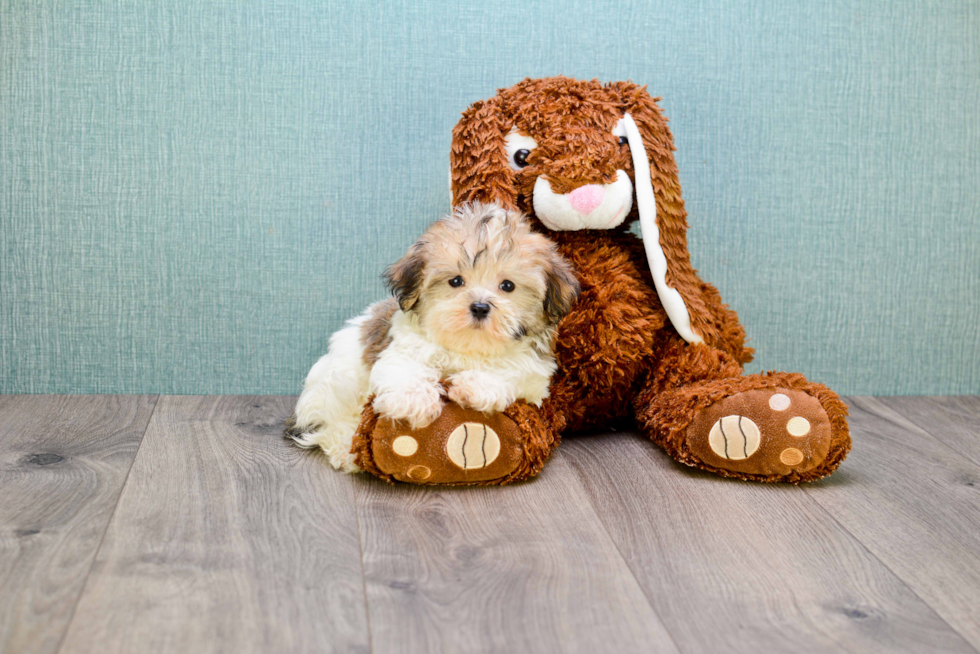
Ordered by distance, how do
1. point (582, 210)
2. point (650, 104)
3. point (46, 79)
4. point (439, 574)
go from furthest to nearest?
point (46, 79)
point (650, 104)
point (582, 210)
point (439, 574)

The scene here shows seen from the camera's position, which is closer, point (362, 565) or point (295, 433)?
point (362, 565)

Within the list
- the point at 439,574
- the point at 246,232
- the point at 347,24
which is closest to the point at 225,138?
the point at 246,232

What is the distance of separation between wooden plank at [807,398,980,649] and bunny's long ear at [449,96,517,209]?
0.71 m

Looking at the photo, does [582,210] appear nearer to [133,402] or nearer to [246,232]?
[246,232]

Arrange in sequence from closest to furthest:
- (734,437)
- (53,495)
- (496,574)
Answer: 1. (496,574)
2. (53,495)
3. (734,437)

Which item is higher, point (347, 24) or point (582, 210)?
point (347, 24)

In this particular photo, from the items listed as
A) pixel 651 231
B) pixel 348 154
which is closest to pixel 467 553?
pixel 651 231

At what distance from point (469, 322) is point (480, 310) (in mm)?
25

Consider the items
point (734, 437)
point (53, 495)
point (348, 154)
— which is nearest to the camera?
point (53, 495)

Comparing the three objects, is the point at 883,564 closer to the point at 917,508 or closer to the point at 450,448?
the point at 917,508

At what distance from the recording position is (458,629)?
3.10 ft

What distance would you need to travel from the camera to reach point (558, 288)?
138cm

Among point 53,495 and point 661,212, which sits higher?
point 661,212

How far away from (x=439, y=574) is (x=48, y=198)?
4.01 ft
